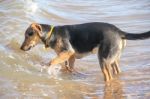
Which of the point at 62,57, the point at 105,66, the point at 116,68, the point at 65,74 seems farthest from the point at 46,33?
the point at 116,68

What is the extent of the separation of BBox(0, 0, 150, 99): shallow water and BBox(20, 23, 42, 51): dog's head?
0.53m

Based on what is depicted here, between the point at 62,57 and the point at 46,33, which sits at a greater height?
the point at 46,33

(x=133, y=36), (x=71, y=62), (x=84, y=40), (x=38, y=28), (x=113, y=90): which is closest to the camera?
(x=113, y=90)

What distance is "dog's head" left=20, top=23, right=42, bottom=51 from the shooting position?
Answer: 32.1 ft

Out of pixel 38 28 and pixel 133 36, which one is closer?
pixel 133 36

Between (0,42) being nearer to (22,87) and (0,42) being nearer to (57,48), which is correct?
(57,48)

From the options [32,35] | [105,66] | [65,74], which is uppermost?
[32,35]

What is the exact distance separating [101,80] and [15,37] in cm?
341

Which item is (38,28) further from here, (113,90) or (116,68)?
(113,90)

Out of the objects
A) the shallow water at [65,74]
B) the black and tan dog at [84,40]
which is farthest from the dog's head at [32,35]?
the shallow water at [65,74]

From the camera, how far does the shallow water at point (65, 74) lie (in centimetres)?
855

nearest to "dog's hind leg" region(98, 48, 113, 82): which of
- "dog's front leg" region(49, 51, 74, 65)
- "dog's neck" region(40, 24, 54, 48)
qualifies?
"dog's front leg" region(49, 51, 74, 65)

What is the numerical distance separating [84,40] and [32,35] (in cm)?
108

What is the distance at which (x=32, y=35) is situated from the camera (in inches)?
387
